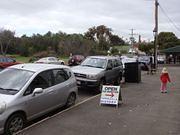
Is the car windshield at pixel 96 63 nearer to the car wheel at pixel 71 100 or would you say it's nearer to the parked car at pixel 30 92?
the car wheel at pixel 71 100

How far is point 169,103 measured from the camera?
40.6 feet

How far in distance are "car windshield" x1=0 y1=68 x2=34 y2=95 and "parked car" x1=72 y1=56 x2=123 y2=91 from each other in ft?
18.6

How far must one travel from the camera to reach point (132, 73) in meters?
20.9

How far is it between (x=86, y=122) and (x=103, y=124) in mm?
487

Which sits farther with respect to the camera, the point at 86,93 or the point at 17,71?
the point at 86,93

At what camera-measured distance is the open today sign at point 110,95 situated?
1135cm

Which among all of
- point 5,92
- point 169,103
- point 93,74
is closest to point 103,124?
point 5,92

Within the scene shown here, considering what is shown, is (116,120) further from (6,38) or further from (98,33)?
(98,33)

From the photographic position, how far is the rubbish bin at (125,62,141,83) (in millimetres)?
20750

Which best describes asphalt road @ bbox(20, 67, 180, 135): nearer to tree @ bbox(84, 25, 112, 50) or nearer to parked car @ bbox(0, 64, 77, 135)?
parked car @ bbox(0, 64, 77, 135)

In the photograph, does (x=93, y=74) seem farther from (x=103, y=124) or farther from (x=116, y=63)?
(x=103, y=124)

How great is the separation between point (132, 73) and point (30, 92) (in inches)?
509

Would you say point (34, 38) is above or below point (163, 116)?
above

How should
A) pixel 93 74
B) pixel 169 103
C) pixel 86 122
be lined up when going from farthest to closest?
pixel 93 74, pixel 169 103, pixel 86 122
